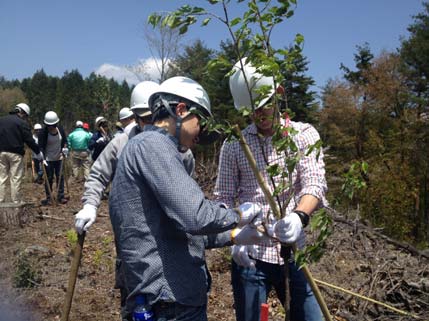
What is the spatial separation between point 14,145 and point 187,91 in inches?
263

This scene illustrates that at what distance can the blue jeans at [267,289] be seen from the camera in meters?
2.16

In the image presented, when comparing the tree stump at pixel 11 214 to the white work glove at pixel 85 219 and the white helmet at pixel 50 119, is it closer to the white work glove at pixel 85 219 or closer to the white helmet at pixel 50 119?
the white helmet at pixel 50 119

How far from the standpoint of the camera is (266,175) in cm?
220

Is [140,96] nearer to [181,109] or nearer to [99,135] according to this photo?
[181,109]

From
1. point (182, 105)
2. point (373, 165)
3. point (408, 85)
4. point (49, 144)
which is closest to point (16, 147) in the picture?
point (49, 144)

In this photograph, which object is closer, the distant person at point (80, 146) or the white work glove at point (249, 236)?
the white work glove at point (249, 236)

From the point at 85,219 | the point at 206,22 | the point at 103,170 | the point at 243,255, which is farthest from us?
the point at 103,170

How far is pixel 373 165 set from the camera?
42.7 ft

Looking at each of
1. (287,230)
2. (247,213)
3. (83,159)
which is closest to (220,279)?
(247,213)

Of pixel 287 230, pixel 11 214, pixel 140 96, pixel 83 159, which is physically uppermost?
pixel 83 159

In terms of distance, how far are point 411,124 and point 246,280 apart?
1576 centimetres

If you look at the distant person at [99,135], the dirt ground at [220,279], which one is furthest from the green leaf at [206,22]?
the distant person at [99,135]

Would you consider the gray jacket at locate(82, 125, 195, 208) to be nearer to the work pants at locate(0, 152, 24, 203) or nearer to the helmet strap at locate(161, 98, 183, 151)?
the helmet strap at locate(161, 98, 183, 151)

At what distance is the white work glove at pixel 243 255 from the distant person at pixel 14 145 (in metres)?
6.39
